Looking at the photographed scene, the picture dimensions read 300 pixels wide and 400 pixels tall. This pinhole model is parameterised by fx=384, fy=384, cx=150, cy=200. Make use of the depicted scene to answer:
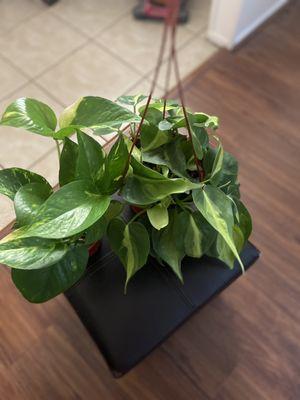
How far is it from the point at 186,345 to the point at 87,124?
821 millimetres

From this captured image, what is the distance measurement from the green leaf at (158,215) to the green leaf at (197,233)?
5 cm

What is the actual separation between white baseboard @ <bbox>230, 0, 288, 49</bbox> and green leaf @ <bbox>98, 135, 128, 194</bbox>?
1431 millimetres

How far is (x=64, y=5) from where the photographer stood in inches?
82.6

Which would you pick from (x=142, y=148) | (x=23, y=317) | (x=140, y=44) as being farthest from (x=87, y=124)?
(x=140, y=44)

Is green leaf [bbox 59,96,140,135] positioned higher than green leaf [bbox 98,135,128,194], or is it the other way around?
green leaf [bbox 59,96,140,135]

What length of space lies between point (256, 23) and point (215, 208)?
1584 mm

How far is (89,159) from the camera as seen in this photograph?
2.42 ft

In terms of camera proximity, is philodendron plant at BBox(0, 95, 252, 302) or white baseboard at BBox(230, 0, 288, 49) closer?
philodendron plant at BBox(0, 95, 252, 302)

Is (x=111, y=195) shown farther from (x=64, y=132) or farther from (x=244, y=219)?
(x=244, y=219)

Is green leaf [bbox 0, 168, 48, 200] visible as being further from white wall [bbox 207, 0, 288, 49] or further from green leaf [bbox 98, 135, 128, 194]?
white wall [bbox 207, 0, 288, 49]

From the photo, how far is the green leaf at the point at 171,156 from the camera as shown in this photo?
83cm

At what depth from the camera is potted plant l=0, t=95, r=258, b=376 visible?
711 millimetres

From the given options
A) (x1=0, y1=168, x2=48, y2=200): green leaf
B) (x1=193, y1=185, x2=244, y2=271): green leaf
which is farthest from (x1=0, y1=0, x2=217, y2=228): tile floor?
(x1=193, y1=185, x2=244, y2=271): green leaf

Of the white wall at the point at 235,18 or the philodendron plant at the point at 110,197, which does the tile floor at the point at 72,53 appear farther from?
the philodendron plant at the point at 110,197
